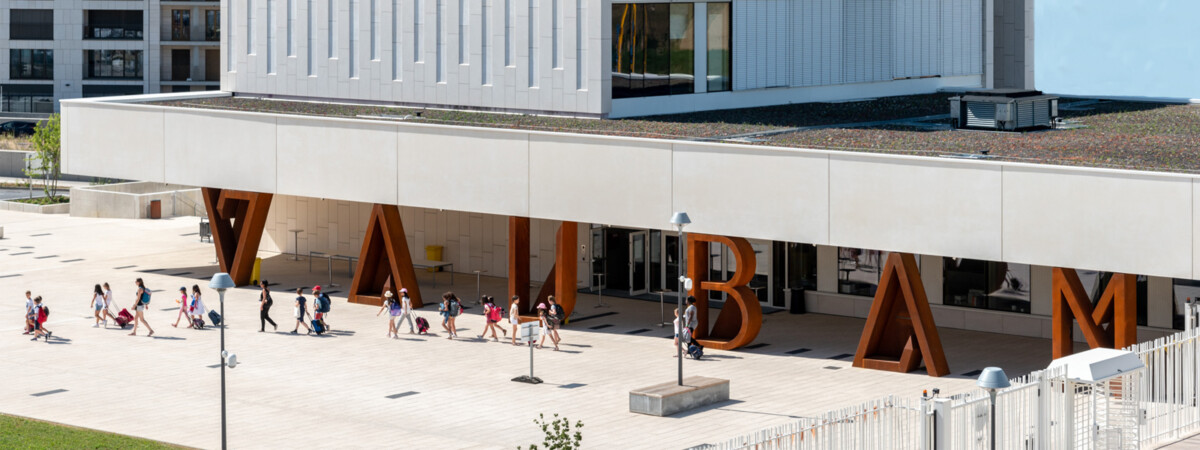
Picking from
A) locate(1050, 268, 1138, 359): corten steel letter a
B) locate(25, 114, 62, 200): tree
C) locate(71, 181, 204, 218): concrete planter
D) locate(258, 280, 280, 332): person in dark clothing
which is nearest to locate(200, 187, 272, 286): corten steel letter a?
locate(258, 280, 280, 332): person in dark clothing

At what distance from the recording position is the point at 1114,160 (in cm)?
3142

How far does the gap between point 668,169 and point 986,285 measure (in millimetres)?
7436

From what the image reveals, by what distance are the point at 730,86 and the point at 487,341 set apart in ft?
42.0

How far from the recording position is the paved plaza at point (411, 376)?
2756 centimetres

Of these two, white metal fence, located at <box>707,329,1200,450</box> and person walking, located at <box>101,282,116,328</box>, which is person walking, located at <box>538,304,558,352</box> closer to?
person walking, located at <box>101,282,116,328</box>

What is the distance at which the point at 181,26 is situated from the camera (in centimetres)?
9000

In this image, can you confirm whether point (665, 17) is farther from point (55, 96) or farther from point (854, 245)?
point (55, 96)

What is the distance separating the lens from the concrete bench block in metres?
28.3

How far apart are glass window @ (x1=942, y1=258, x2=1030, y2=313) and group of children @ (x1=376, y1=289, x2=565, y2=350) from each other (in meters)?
8.43

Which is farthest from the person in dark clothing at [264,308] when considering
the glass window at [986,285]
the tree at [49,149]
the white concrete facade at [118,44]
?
the white concrete facade at [118,44]

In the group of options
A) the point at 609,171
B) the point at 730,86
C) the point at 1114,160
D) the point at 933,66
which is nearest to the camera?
the point at 1114,160

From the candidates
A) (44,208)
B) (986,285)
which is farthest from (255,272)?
(44,208)

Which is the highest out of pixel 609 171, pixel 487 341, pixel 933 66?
pixel 933 66

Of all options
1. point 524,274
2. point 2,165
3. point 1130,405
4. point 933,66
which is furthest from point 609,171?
point 2,165
